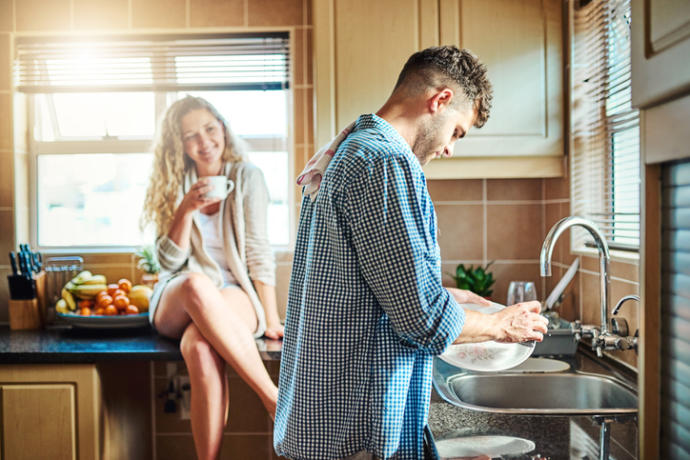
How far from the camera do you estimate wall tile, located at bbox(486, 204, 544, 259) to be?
258 centimetres

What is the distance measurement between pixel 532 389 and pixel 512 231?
95cm

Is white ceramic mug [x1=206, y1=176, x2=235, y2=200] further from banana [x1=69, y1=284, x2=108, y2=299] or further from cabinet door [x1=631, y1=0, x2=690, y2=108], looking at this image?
cabinet door [x1=631, y1=0, x2=690, y2=108]

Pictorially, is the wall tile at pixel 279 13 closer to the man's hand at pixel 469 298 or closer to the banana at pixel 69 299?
the banana at pixel 69 299

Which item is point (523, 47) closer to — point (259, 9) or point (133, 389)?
point (259, 9)

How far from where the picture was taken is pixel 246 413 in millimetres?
2617

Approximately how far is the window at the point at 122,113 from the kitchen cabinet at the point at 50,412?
773 millimetres

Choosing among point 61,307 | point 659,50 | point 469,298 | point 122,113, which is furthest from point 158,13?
point 659,50

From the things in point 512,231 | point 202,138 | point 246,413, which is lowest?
point 246,413

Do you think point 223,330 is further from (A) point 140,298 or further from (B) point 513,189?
(B) point 513,189

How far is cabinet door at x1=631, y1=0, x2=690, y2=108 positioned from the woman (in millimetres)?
1604

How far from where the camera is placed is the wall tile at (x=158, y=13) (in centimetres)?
260

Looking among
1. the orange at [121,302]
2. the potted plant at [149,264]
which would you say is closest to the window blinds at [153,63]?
the potted plant at [149,264]

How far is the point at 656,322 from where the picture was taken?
2.24ft

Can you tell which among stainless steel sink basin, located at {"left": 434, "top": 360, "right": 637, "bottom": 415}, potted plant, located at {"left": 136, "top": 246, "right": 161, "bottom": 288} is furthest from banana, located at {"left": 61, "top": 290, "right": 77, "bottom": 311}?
stainless steel sink basin, located at {"left": 434, "top": 360, "right": 637, "bottom": 415}
